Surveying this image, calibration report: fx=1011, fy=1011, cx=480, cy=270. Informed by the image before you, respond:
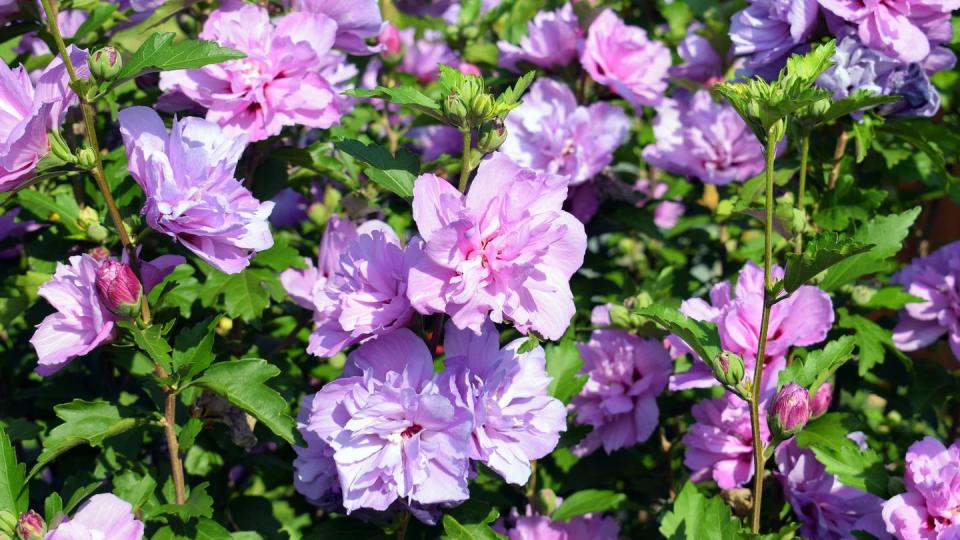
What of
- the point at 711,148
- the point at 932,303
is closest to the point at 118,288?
the point at 711,148

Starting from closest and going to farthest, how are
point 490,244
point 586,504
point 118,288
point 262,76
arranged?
1. point 490,244
2. point 118,288
3. point 262,76
4. point 586,504

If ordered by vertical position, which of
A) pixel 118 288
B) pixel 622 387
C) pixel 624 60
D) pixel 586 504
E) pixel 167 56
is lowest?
pixel 586 504

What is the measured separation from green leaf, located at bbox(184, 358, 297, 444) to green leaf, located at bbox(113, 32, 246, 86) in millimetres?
481

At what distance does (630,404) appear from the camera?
82.6 inches

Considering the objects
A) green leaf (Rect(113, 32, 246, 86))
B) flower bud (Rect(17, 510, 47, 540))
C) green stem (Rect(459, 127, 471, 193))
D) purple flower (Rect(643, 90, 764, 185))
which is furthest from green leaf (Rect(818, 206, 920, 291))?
flower bud (Rect(17, 510, 47, 540))

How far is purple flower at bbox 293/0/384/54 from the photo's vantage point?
2039 millimetres

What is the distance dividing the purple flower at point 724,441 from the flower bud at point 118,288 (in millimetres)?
1071

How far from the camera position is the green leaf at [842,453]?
1.78 m

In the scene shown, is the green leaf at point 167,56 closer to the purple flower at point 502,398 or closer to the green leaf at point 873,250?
the purple flower at point 502,398

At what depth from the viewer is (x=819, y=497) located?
191cm

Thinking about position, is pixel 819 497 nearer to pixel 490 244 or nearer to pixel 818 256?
pixel 818 256

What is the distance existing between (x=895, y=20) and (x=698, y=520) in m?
1.08

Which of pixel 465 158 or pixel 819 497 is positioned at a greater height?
pixel 465 158

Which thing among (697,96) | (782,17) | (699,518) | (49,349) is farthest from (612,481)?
(49,349)
